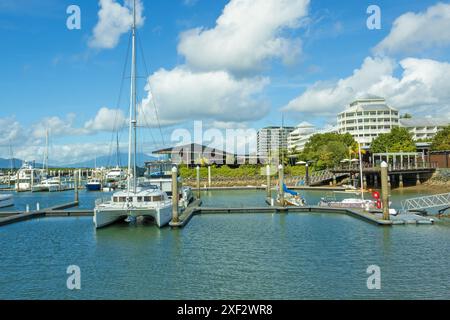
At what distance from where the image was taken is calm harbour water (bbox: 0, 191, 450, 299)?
19359 mm

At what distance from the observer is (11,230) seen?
36.3 meters

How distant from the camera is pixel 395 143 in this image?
100 m

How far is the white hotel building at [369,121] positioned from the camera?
13588 cm

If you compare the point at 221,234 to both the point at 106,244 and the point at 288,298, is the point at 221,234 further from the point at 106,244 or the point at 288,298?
the point at 288,298

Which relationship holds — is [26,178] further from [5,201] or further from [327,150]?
[327,150]

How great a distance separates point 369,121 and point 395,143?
37633 millimetres

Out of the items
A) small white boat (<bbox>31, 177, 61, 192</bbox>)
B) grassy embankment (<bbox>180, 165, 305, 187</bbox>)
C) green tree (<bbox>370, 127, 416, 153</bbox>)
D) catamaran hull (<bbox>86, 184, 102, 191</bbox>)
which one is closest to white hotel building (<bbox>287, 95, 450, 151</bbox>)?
green tree (<bbox>370, 127, 416, 153</bbox>)

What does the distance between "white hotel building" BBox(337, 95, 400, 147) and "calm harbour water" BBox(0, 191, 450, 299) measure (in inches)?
4104

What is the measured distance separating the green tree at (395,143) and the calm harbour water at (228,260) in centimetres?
6757

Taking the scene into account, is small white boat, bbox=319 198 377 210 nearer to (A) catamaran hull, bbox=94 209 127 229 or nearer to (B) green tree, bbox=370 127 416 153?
(A) catamaran hull, bbox=94 209 127 229

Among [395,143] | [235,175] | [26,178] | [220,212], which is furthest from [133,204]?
[26,178]

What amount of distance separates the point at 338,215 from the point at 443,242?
47.5ft

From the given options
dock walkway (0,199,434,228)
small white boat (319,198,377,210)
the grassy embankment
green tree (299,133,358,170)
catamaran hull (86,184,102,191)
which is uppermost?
green tree (299,133,358,170)

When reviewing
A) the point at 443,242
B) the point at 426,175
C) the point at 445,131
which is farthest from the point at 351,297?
the point at 445,131
